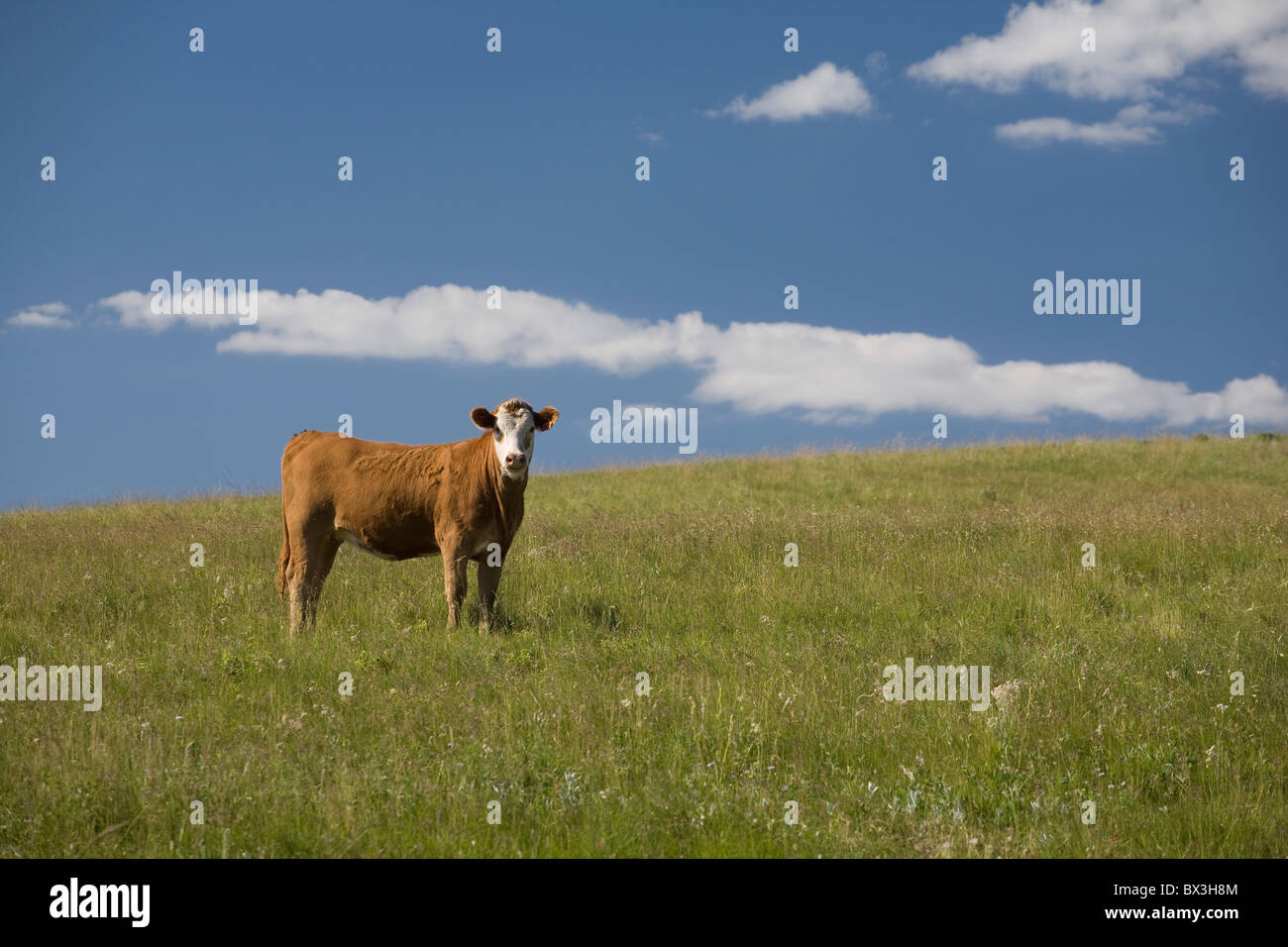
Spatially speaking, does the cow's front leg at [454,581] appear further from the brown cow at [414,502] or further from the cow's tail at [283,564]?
the cow's tail at [283,564]

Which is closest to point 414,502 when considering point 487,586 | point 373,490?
point 373,490

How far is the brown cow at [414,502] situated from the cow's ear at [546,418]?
0.04ft

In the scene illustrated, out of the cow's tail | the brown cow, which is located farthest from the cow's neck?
the cow's tail

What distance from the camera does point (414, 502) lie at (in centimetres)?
1116

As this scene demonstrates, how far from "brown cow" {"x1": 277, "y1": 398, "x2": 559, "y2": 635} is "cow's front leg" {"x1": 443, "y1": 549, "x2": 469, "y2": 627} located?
0.01 metres

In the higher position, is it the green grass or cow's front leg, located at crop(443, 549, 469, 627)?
cow's front leg, located at crop(443, 549, 469, 627)

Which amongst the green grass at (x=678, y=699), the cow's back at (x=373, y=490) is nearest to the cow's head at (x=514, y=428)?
the cow's back at (x=373, y=490)

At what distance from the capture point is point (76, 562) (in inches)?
564

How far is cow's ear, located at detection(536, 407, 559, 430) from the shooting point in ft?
36.0

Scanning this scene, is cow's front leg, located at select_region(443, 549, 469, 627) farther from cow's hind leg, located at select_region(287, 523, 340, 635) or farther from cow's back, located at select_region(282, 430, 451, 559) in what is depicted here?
cow's hind leg, located at select_region(287, 523, 340, 635)

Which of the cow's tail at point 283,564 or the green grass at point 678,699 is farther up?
the cow's tail at point 283,564

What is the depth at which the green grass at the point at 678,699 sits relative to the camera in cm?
583

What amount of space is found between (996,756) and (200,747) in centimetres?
607
